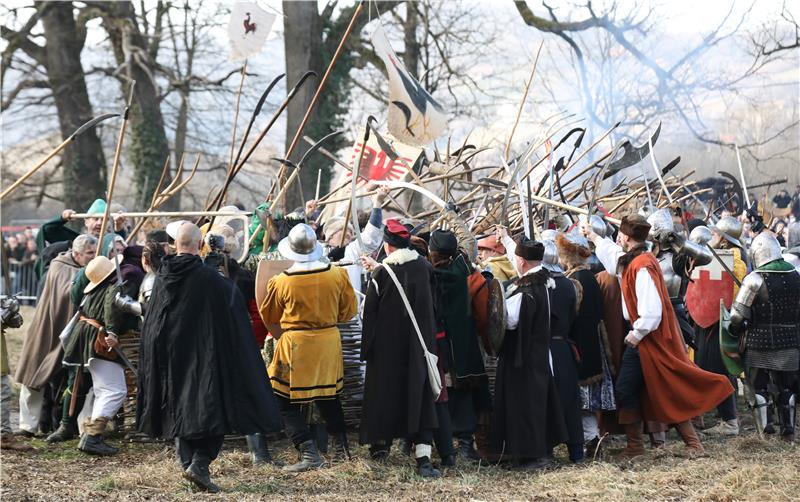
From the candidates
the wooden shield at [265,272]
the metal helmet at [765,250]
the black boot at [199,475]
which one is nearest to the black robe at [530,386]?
the wooden shield at [265,272]

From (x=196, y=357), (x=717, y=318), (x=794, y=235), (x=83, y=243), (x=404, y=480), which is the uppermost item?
(x=794, y=235)

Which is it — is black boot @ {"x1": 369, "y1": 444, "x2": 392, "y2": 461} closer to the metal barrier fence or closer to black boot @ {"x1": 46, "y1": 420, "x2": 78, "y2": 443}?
black boot @ {"x1": 46, "y1": 420, "x2": 78, "y2": 443}

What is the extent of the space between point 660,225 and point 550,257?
788 millimetres

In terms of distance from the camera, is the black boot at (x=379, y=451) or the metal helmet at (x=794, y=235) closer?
the black boot at (x=379, y=451)

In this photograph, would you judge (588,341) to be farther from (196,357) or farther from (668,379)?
(196,357)

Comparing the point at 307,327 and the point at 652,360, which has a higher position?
the point at 307,327

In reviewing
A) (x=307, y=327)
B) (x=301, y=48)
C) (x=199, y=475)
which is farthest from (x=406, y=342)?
(x=301, y=48)

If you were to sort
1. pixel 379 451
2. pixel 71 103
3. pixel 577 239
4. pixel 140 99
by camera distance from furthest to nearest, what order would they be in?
pixel 71 103
pixel 140 99
pixel 577 239
pixel 379 451

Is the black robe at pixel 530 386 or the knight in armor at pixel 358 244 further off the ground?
the knight in armor at pixel 358 244

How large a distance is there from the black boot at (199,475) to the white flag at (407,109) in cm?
343

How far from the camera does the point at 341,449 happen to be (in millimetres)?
6902

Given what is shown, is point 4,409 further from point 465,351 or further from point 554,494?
point 554,494

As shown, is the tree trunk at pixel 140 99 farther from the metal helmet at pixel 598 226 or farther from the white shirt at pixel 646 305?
the white shirt at pixel 646 305

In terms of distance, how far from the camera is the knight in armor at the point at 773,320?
741 cm
